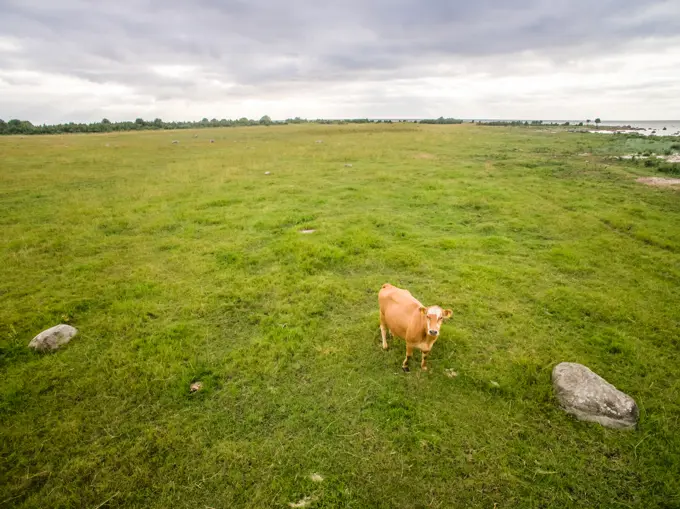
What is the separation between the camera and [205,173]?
27.1 meters

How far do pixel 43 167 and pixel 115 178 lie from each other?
9.99 m

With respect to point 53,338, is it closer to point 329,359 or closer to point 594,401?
point 329,359

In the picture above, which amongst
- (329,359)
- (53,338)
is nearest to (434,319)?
(329,359)

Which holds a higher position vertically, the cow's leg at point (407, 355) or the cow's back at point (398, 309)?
the cow's back at point (398, 309)

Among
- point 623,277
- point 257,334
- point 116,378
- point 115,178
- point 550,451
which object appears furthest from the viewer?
point 115,178

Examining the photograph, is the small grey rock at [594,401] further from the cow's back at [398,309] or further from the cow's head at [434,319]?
the cow's back at [398,309]

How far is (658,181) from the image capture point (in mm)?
22016

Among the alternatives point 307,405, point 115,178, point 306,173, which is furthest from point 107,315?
point 115,178

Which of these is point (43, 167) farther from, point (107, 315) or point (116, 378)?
point (116, 378)

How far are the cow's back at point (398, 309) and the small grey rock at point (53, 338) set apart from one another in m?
7.31

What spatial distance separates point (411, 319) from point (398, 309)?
1.30 feet

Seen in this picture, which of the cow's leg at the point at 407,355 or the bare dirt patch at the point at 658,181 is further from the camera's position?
the bare dirt patch at the point at 658,181

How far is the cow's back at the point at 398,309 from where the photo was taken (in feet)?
21.7

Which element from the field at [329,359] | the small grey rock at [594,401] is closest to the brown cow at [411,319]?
the field at [329,359]
